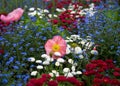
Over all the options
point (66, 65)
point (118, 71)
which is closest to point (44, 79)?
point (118, 71)

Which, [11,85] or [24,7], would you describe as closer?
[11,85]

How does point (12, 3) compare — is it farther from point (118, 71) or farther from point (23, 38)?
point (118, 71)

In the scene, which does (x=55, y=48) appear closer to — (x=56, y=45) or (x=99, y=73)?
(x=56, y=45)

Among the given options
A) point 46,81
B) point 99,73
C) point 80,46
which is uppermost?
point 46,81

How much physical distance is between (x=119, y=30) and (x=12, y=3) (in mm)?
3070

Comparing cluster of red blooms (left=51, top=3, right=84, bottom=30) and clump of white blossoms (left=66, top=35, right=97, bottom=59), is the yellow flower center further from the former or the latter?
cluster of red blooms (left=51, top=3, right=84, bottom=30)

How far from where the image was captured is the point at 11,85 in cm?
370

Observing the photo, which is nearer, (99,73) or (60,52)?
(99,73)

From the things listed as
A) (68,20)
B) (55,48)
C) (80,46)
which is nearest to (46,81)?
(55,48)

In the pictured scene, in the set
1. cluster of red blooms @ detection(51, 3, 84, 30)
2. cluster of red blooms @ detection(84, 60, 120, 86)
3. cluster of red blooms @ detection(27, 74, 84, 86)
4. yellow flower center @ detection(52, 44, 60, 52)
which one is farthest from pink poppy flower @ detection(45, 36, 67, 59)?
cluster of red blooms @ detection(51, 3, 84, 30)

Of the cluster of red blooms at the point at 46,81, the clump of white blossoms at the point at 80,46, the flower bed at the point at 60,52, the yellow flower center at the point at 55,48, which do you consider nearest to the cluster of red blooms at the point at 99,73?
the flower bed at the point at 60,52

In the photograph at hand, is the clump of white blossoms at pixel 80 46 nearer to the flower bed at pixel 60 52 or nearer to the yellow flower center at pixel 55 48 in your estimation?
the flower bed at pixel 60 52

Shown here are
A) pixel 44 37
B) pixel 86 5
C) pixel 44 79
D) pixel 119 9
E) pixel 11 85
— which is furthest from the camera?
pixel 86 5

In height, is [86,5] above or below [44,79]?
below
